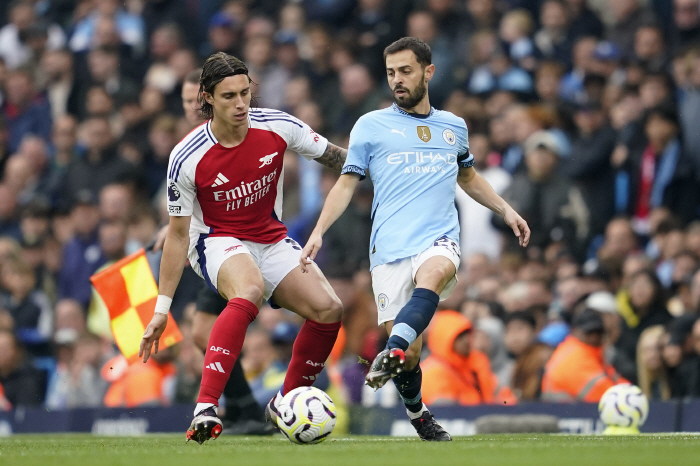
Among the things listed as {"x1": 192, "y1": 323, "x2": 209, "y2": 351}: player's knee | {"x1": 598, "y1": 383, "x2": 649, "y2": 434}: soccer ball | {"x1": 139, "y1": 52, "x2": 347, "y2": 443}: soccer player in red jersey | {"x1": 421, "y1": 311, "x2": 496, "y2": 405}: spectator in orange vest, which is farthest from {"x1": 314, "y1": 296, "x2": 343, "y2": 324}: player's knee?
{"x1": 421, "y1": 311, "x2": 496, "y2": 405}: spectator in orange vest

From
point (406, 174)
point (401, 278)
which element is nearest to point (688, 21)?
point (406, 174)

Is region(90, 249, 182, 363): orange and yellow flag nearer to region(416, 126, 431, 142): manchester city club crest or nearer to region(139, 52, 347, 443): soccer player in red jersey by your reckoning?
region(139, 52, 347, 443): soccer player in red jersey

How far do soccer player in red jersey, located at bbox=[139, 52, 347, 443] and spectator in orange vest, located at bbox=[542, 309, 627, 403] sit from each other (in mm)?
2781

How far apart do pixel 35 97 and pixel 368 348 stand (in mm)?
8054

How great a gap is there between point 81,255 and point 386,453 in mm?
8977

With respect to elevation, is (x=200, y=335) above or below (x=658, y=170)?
below

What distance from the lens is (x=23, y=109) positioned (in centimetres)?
1717

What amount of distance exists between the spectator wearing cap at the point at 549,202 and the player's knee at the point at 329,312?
4605mm

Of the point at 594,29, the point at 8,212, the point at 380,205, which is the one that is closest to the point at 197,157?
the point at 380,205

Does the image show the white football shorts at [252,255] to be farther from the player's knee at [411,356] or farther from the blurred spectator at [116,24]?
the blurred spectator at [116,24]

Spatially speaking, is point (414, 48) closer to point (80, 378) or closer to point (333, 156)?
point (333, 156)

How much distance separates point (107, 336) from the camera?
13477 mm

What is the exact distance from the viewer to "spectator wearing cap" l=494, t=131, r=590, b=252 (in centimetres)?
1190

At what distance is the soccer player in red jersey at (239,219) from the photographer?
7.39 meters
